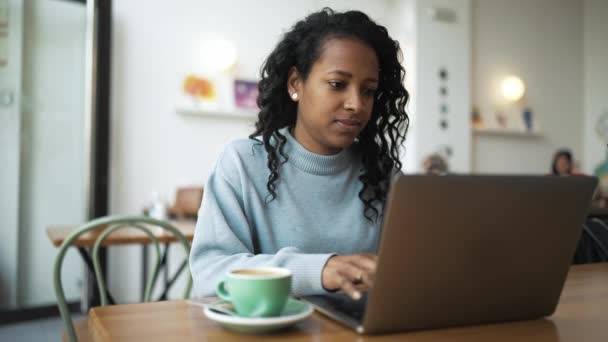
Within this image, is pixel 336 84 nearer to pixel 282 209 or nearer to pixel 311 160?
pixel 311 160

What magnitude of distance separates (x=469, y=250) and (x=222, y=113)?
3656mm

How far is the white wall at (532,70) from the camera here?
527 centimetres

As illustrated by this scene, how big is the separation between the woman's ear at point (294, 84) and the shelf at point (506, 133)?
4.17 meters

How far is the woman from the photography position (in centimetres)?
111

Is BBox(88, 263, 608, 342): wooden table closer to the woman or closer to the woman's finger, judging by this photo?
the woman's finger

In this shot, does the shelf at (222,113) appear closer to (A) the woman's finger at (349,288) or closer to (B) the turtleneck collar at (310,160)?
(B) the turtleneck collar at (310,160)

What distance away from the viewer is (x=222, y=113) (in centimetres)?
416

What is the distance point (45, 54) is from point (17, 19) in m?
0.26

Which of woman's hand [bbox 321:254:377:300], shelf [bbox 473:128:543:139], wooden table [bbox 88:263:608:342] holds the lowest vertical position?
wooden table [bbox 88:263:608:342]

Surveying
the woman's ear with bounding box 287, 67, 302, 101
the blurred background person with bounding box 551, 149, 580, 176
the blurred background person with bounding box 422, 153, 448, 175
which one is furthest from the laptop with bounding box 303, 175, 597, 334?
the blurred background person with bounding box 551, 149, 580, 176

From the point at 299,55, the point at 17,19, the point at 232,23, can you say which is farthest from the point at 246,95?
the point at 299,55

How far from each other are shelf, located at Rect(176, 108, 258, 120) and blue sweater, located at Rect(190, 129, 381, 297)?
2.90 metres

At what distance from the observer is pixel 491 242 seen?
65cm

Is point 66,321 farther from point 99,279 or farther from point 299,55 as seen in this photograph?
point 299,55
